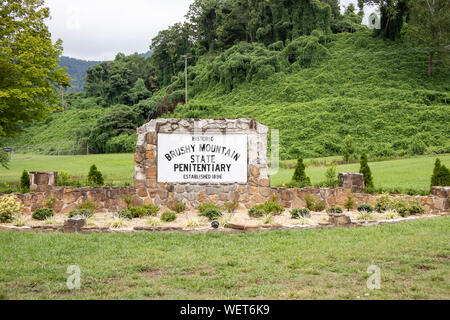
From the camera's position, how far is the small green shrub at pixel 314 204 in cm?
1187

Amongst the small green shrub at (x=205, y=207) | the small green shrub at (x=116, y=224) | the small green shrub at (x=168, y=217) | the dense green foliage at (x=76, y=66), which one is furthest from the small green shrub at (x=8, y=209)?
the dense green foliage at (x=76, y=66)

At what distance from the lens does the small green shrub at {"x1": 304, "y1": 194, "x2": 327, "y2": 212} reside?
38.9 ft

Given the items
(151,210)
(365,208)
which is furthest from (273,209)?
(151,210)

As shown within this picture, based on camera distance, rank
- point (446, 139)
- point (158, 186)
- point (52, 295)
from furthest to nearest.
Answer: point (446, 139)
point (158, 186)
point (52, 295)

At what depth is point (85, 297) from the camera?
16.3ft

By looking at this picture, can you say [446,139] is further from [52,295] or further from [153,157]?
[52,295]

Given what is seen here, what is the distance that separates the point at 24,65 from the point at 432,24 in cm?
3549

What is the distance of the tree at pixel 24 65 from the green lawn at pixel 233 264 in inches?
446

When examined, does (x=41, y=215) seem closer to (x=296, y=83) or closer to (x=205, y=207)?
(x=205, y=207)

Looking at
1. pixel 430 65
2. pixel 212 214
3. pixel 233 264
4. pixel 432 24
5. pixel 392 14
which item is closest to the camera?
pixel 233 264

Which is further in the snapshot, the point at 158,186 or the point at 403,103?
the point at 403,103

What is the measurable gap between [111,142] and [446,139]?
3103 cm

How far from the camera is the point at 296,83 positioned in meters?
45.5
